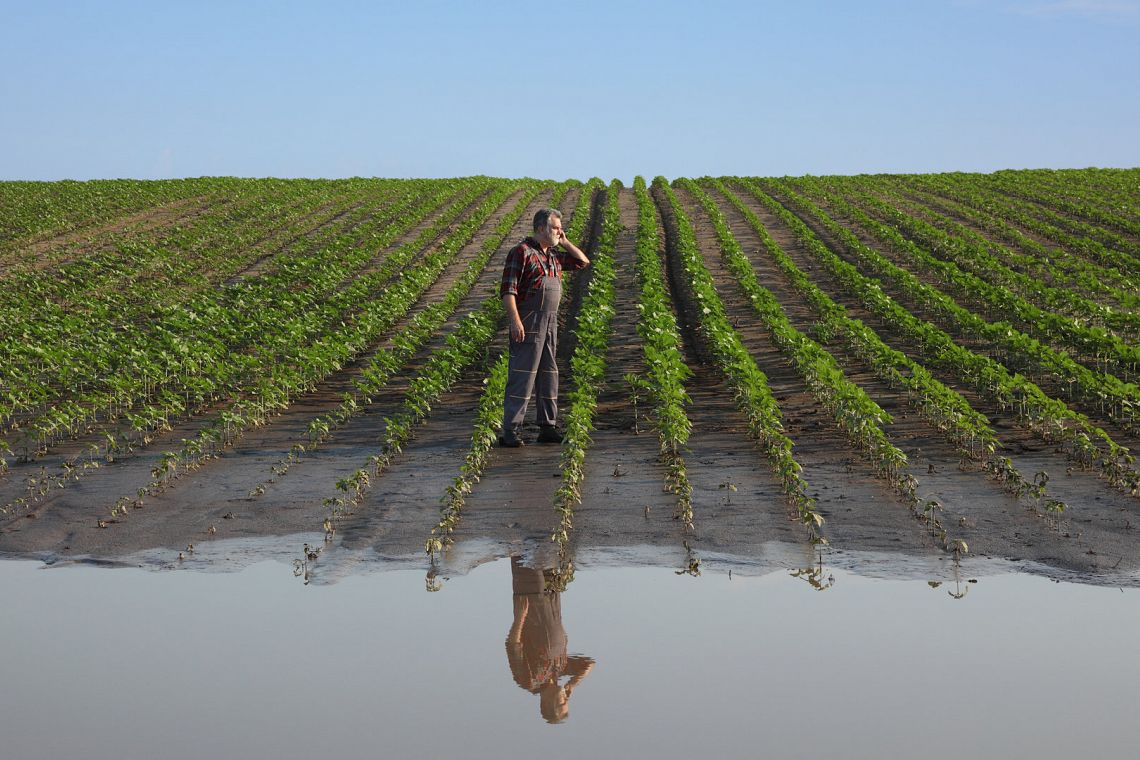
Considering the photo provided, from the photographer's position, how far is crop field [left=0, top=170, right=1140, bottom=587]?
7.65 meters

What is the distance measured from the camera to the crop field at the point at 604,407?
25.1ft

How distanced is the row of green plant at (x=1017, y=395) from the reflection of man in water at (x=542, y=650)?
4.59 m

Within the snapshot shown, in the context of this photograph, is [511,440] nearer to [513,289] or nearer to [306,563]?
[513,289]

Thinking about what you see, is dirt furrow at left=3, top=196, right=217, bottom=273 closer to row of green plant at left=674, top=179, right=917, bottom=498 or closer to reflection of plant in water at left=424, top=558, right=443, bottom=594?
row of green plant at left=674, top=179, right=917, bottom=498

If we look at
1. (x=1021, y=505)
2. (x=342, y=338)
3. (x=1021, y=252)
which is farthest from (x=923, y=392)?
(x=1021, y=252)

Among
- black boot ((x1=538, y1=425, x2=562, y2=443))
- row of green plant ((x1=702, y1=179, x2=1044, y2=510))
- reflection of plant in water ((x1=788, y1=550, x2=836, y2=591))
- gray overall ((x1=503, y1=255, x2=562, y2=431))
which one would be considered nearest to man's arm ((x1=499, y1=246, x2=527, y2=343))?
gray overall ((x1=503, y1=255, x2=562, y2=431))

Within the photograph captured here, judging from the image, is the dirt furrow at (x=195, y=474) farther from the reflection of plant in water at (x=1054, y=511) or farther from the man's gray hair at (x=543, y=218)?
the reflection of plant in water at (x=1054, y=511)

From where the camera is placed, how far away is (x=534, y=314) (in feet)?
33.4

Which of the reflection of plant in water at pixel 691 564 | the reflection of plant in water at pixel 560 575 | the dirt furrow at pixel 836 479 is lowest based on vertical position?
the reflection of plant in water at pixel 560 575

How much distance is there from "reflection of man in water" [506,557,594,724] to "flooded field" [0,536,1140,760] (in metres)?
0.02

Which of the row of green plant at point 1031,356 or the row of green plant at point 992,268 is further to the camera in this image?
the row of green plant at point 992,268

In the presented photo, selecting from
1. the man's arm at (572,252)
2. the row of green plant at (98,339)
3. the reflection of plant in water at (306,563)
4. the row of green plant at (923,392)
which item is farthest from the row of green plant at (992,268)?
the row of green plant at (98,339)

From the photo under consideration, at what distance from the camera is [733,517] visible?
26.0 ft

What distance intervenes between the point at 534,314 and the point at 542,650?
16.2ft
